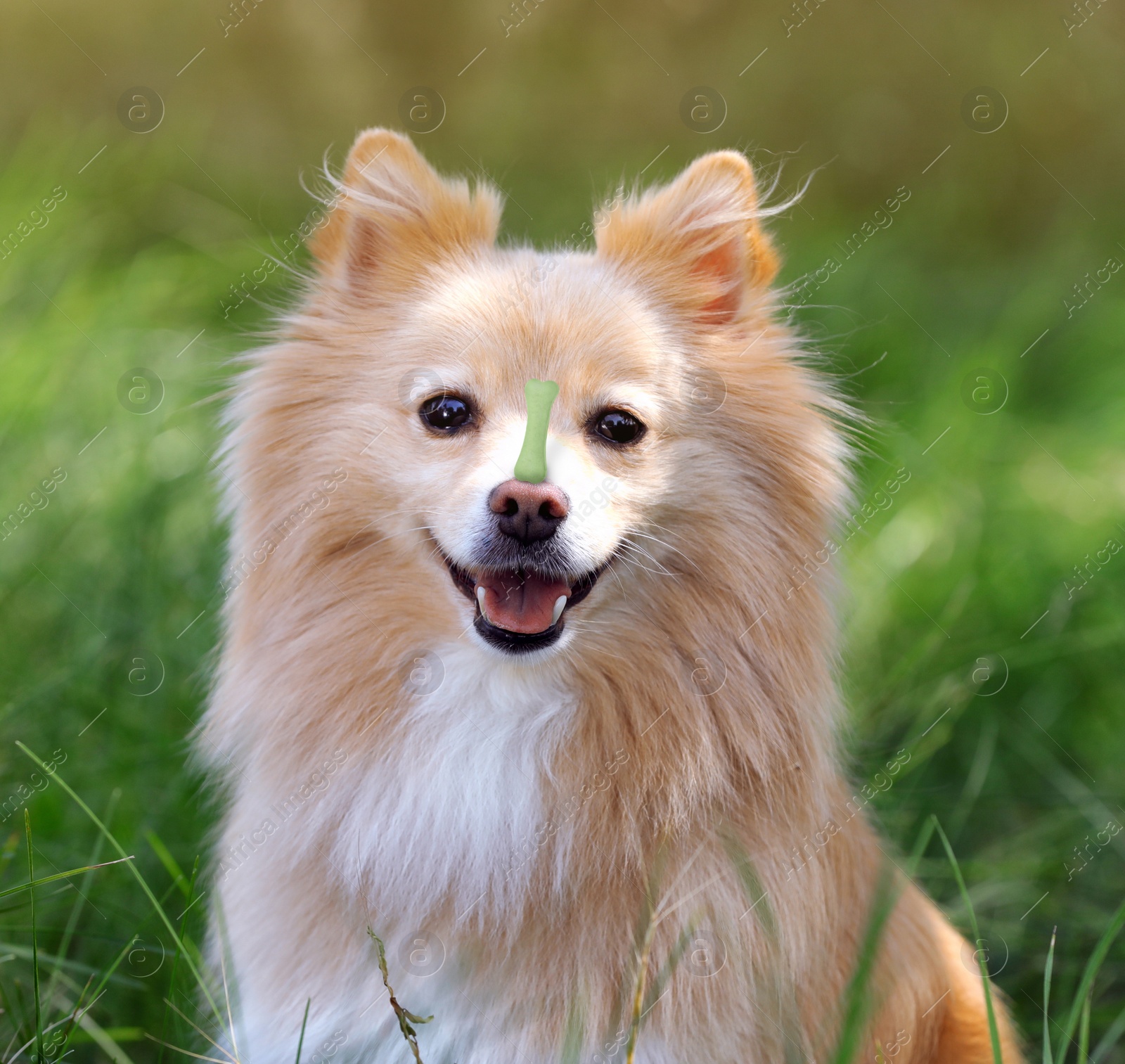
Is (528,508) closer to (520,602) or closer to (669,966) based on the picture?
(520,602)

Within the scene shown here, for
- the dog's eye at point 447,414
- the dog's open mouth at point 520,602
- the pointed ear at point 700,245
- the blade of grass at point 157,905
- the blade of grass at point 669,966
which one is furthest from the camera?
the pointed ear at point 700,245

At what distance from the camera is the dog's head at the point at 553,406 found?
2422mm

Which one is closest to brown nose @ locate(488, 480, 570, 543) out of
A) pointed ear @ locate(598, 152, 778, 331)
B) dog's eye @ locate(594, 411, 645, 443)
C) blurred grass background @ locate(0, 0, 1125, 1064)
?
dog's eye @ locate(594, 411, 645, 443)

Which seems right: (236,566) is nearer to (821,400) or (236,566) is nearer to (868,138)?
(821,400)

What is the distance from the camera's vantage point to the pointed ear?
2805 millimetres

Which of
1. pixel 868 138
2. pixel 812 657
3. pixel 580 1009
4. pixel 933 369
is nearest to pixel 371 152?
pixel 812 657

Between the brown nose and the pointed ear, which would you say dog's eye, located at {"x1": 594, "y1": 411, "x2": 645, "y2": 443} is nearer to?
the brown nose

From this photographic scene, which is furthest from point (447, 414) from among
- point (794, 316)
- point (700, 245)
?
point (794, 316)

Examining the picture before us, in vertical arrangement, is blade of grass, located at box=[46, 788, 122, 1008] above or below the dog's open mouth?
below

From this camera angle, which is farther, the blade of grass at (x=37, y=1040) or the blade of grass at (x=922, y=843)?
the blade of grass at (x=922, y=843)

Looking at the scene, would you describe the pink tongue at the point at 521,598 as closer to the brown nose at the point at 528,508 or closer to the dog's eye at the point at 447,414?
the brown nose at the point at 528,508

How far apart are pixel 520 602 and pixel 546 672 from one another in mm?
198

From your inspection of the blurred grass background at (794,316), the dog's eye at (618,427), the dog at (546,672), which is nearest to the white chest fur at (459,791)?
the dog at (546,672)

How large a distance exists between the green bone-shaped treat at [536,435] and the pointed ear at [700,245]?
0.65 metres
